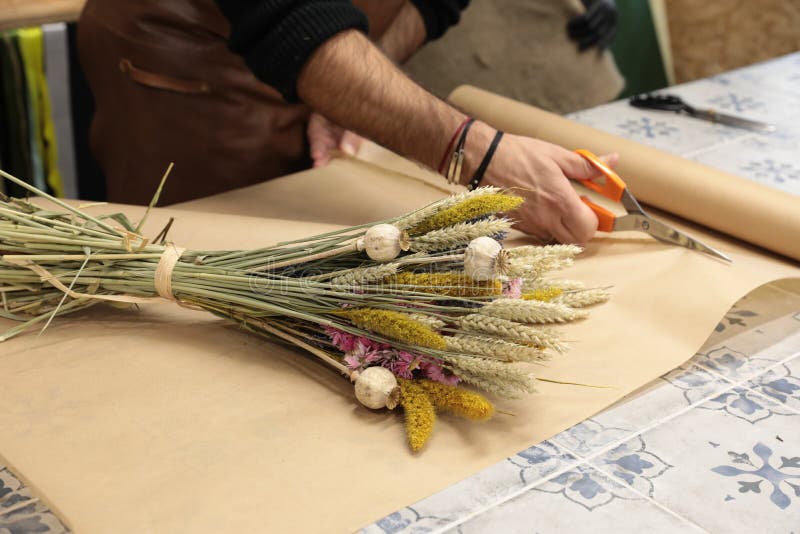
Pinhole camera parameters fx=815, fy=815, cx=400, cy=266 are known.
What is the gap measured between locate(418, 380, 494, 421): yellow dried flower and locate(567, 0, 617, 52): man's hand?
2168 millimetres

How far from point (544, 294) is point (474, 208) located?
132 millimetres

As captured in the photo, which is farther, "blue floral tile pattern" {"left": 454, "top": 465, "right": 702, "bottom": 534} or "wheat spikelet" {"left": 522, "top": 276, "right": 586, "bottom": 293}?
"wheat spikelet" {"left": 522, "top": 276, "right": 586, "bottom": 293}

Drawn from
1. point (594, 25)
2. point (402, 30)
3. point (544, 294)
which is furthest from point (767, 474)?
point (594, 25)

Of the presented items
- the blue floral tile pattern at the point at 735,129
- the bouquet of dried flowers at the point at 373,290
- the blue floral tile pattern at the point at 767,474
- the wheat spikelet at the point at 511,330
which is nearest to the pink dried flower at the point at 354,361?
the bouquet of dried flowers at the point at 373,290

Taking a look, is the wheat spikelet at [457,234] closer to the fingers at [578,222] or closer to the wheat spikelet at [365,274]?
the wheat spikelet at [365,274]

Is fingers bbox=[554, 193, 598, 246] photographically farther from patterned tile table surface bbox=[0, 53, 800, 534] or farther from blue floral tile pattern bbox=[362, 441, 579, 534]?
blue floral tile pattern bbox=[362, 441, 579, 534]

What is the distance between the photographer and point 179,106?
1.59 meters

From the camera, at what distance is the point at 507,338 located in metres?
0.78

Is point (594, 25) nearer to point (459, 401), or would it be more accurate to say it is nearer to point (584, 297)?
point (584, 297)

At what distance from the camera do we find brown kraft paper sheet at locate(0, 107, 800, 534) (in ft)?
2.27

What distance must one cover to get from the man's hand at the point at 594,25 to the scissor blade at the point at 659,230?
5.71 ft

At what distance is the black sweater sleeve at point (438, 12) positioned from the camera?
1.86 meters

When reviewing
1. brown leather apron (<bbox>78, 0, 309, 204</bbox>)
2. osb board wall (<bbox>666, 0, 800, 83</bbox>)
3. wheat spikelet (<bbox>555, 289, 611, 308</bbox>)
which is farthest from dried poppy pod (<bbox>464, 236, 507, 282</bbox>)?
osb board wall (<bbox>666, 0, 800, 83</bbox>)

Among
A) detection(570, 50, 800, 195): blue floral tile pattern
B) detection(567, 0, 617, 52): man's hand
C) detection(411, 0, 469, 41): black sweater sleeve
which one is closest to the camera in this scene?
detection(570, 50, 800, 195): blue floral tile pattern
